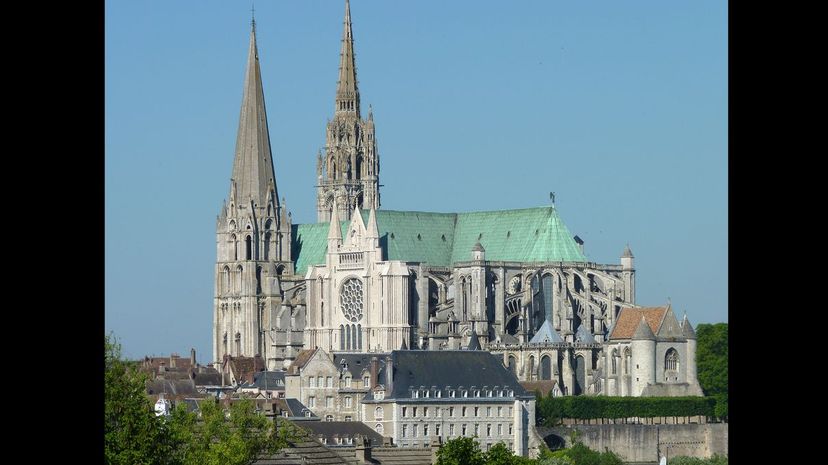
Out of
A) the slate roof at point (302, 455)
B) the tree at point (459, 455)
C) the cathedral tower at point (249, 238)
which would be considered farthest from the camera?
the cathedral tower at point (249, 238)

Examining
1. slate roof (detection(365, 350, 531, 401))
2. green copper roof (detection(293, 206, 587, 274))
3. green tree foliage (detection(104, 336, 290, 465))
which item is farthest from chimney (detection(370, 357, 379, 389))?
green tree foliage (detection(104, 336, 290, 465))

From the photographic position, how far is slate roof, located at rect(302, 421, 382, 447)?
309 ft

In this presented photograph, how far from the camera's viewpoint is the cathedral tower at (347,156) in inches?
6132

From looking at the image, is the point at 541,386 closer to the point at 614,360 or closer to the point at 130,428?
the point at 614,360

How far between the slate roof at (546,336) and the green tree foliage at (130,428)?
91010mm

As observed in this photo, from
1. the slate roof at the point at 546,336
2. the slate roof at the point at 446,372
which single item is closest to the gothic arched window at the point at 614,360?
the slate roof at the point at 546,336

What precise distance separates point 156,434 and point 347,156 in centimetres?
11729

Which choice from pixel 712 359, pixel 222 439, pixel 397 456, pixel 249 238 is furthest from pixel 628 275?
pixel 222 439

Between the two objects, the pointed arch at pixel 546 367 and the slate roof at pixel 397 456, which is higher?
the pointed arch at pixel 546 367

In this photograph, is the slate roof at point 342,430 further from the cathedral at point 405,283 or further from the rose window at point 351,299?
the rose window at point 351,299

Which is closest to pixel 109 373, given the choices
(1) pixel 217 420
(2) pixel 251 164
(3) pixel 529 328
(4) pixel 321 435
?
(1) pixel 217 420

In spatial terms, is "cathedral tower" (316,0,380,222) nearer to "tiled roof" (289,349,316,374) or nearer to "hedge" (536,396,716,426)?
"tiled roof" (289,349,316,374)

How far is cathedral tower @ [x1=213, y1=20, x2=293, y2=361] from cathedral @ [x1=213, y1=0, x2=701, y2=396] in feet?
0.43

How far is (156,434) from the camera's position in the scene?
129 feet
